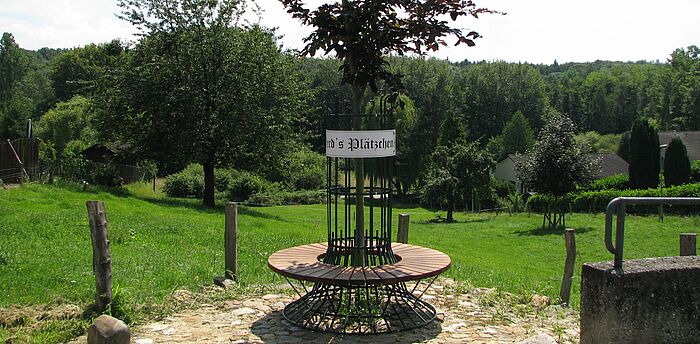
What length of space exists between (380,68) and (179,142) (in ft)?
59.3

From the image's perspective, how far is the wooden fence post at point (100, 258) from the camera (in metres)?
6.84

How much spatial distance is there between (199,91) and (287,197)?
17.6m

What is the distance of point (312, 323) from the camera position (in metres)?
6.89

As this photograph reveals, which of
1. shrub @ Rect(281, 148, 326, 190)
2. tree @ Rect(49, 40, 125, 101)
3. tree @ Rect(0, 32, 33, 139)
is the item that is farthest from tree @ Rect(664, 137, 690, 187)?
tree @ Rect(0, 32, 33, 139)

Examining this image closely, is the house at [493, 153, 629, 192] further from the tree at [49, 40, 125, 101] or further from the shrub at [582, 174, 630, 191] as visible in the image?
the tree at [49, 40, 125, 101]

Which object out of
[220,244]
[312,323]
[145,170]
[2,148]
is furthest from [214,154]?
[312,323]

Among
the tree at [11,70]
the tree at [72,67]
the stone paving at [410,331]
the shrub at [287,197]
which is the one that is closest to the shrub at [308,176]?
the shrub at [287,197]

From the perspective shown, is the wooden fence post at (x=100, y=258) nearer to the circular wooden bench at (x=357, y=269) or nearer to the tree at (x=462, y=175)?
the circular wooden bench at (x=357, y=269)

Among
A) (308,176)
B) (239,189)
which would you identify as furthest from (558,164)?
(308,176)

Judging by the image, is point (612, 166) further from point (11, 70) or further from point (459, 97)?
point (11, 70)

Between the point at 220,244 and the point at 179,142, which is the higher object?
the point at 179,142

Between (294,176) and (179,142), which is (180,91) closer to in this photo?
(179,142)

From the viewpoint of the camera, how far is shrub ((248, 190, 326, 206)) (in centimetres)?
3909

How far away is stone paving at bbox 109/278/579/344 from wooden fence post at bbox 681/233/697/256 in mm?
2200
